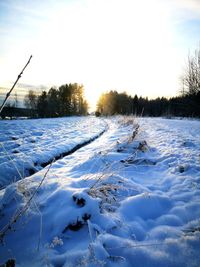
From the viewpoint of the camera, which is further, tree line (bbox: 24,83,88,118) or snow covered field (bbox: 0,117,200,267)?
tree line (bbox: 24,83,88,118)

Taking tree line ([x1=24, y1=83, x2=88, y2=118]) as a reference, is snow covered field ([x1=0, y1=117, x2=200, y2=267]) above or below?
below

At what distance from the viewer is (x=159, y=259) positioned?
139 centimetres

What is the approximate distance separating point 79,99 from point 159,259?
60980 millimetres

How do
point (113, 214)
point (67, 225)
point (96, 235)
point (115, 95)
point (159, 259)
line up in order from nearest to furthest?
point (159, 259) < point (96, 235) < point (67, 225) < point (113, 214) < point (115, 95)

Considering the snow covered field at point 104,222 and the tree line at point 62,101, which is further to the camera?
the tree line at point 62,101

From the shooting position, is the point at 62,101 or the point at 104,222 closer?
the point at 104,222

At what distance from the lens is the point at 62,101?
55.8 metres

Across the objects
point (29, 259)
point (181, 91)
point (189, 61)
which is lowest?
point (29, 259)

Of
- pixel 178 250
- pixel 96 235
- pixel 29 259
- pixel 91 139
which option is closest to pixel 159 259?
pixel 178 250

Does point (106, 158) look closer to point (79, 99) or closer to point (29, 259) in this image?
point (29, 259)

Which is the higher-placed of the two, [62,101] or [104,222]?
[62,101]

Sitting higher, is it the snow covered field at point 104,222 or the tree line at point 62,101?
the tree line at point 62,101

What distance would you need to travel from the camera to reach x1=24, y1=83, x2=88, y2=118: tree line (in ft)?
173

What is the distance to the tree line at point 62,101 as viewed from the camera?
52875 mm
